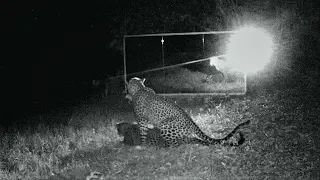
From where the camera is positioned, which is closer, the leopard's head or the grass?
the grass

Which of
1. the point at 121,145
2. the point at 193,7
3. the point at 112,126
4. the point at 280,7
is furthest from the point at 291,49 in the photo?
A: the point at 121,145

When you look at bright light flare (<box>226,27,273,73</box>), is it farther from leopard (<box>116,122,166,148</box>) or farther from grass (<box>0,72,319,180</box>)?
leopard (<box>116,122,166,148</box>)

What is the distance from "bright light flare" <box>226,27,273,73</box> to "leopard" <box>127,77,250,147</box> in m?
7.61

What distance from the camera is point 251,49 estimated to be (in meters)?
16.4

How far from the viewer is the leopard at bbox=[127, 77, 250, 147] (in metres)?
8.69

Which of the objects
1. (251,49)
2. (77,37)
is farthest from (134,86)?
(77,37)

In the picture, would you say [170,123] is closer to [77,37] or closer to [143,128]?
[143,128]

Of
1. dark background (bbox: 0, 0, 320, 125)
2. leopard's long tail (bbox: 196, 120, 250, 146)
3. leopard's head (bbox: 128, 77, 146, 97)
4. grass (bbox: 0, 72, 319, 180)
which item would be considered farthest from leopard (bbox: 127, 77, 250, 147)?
dark background (bbox: 0, 0, 320, 125)

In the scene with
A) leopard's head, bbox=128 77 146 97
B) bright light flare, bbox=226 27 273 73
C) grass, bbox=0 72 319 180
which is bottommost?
grass, bbox=0 72 319 180

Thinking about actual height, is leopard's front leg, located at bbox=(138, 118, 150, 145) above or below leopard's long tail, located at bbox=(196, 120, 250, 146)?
above

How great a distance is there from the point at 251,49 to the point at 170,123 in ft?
28.1

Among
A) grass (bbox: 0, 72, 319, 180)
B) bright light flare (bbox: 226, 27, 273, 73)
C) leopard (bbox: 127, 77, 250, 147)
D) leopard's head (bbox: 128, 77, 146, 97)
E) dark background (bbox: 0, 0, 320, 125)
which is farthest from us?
bright light flare (bbox: 226, 27, 273, 73)

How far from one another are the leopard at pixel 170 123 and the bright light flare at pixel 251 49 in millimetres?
7611

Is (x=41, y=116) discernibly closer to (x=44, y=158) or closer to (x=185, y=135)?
(x=44, y=158)
